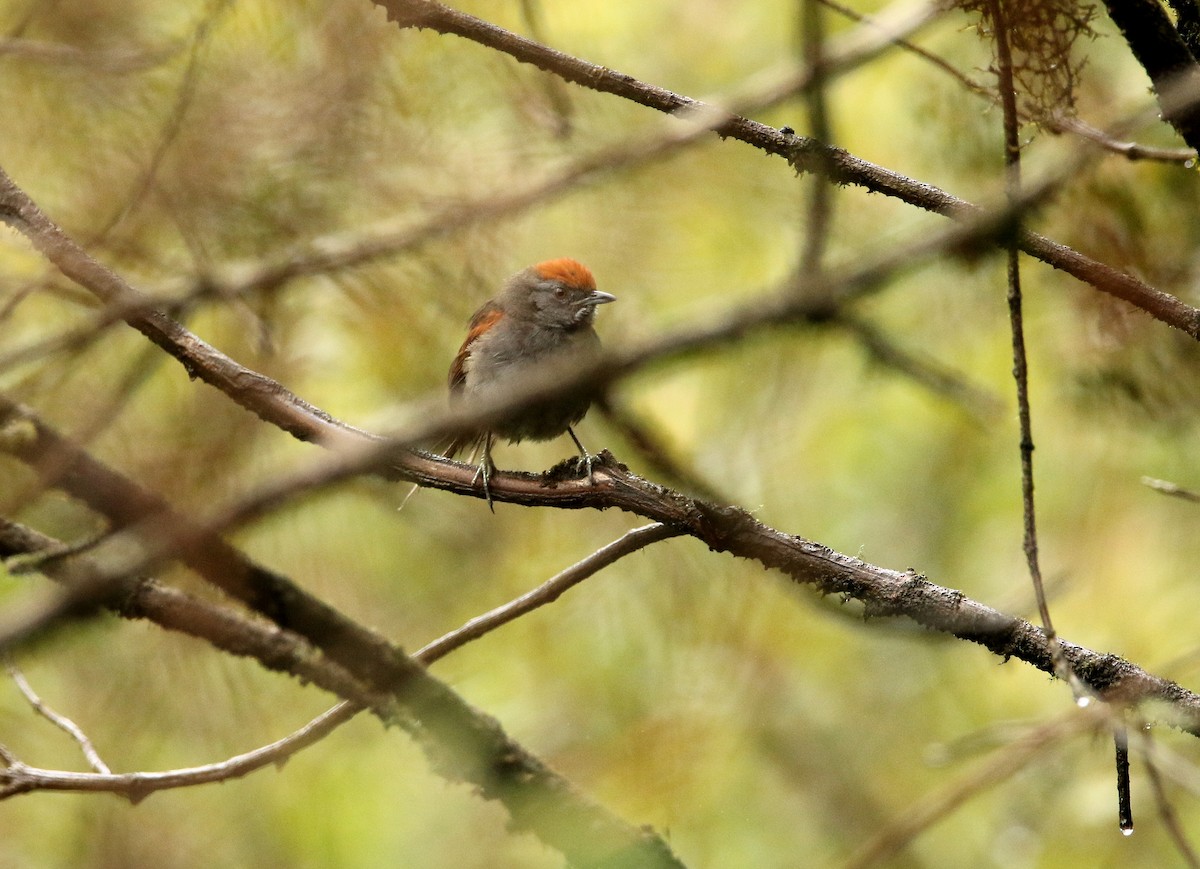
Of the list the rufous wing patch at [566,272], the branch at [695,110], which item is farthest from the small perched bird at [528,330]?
the branch at [695,110]

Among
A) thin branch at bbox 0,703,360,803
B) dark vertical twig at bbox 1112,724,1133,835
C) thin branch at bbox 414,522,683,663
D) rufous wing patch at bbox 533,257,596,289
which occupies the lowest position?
dark vertical twig at bbox 1112,724,1133,835

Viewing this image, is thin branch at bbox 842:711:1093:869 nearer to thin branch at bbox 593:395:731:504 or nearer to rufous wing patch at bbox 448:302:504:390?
thin branch at bbox 593:395:731:504

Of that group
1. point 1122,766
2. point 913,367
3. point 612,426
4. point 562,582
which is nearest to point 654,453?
point 612,426


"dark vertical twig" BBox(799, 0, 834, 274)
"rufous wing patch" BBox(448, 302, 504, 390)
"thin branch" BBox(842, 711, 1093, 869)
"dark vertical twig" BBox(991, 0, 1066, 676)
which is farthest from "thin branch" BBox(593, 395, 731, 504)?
"dark vertical twig" BBox(991, 0, 1066, 676)

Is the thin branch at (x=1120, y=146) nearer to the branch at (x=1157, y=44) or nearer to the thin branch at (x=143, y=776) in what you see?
the branch at (x=1157, y=44)

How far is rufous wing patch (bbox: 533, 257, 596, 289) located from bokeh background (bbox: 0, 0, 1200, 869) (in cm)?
11

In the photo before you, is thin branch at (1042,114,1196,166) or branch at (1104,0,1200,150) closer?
branch at (1104,0,1200,150)

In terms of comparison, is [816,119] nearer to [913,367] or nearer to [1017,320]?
[1017,320]

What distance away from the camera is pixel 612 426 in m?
4.05

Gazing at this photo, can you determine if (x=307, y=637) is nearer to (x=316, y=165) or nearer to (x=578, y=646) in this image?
(x=316, y=165)

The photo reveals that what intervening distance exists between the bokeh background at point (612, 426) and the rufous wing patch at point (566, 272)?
0.11 m

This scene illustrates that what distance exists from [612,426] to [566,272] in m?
1.17

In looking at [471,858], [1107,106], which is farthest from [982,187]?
[471,858]

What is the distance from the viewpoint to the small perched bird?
474 cm
